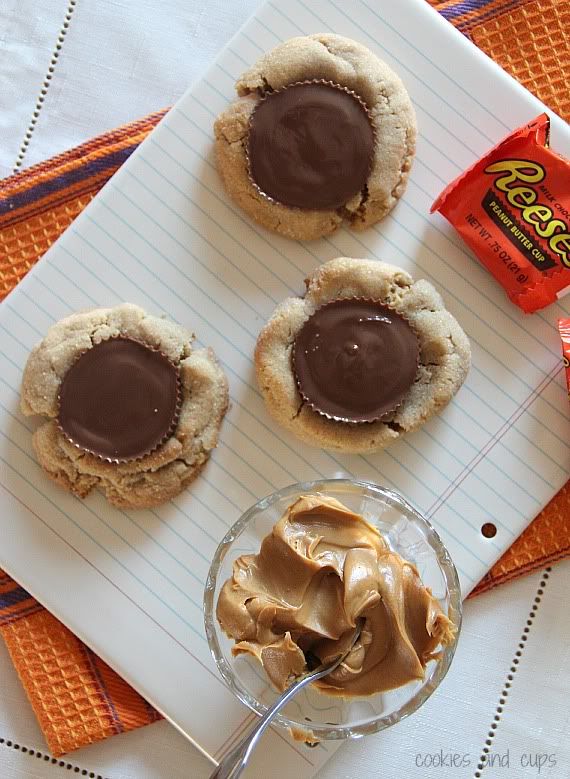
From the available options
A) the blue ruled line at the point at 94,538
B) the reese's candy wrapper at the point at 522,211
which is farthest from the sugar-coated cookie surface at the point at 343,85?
the blue ruled line at the point at 94,538

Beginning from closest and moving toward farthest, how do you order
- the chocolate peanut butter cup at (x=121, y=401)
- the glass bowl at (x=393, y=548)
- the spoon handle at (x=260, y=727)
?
the spoon handle at (x=260, y=727) → the glass bowl at (x=393, y=548) → the chocolate peanut butter cup at (x=121, y=401)

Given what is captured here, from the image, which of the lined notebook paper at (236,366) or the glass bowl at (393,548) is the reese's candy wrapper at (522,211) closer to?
the lined notebook paper at (236,366)

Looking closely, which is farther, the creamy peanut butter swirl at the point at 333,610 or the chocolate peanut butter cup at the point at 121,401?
the chocolate peanut butter cup at the point at 121,401

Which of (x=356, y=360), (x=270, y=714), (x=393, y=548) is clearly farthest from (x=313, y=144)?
(x=270, y=714)

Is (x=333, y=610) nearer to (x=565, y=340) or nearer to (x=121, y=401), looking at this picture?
(x=121, y=401)

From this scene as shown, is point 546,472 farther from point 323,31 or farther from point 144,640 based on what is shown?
point 323,31
